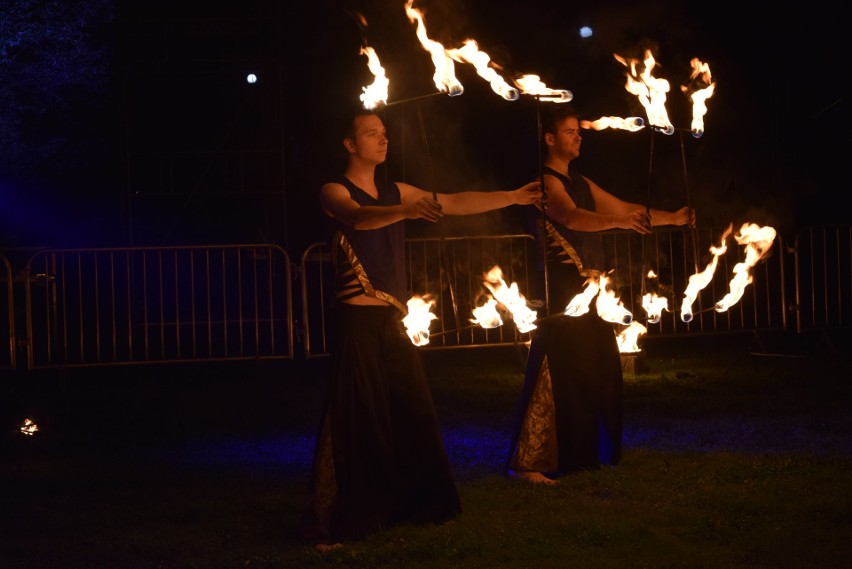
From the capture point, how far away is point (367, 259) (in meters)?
5.25

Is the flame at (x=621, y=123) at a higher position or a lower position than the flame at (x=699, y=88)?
lower

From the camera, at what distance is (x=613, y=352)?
643 centimetres

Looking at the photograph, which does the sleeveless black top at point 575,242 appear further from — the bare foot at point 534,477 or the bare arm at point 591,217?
the bare foot at point 534,477

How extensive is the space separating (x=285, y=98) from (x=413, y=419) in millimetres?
11700

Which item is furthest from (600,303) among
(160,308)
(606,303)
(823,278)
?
(160,308)

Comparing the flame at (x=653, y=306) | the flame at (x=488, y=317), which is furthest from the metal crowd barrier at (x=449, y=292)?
the flame at (x=488, y=317)

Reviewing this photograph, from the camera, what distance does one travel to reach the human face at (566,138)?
6.25m

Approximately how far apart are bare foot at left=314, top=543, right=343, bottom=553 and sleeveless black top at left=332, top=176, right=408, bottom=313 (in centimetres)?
113

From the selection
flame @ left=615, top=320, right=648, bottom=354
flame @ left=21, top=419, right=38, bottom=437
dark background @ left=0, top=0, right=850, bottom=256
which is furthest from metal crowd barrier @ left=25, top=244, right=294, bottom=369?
flame @ left=615, top=320, right=648, bottom=354

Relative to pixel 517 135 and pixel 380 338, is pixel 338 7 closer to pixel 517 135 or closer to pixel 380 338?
pixel 517 135

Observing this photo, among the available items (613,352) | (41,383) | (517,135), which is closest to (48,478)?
(613,352)

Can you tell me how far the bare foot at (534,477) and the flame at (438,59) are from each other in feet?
7.36

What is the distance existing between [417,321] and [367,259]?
1.24ft

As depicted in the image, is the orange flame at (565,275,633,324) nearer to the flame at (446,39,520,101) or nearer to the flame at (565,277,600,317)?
the flame at (565,277,600,317)
